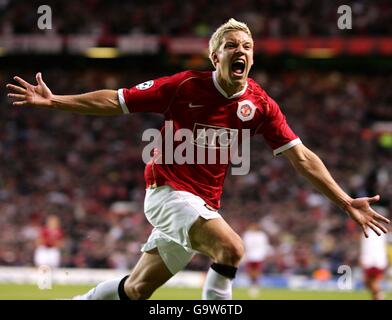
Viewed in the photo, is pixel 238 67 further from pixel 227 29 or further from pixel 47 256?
pixel 47 256

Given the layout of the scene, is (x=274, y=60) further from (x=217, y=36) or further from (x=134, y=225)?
(x=217, y=36)

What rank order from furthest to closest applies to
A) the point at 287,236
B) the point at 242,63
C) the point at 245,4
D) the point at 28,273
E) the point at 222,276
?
the point at 245,4 < the point at 287,236 < the point at 28,273 < the point at 242,63 < the point at 222,276

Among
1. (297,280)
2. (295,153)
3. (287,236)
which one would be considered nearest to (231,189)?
(287,236)

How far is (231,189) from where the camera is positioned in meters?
19.0

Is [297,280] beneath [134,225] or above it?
beneath

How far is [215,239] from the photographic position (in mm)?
5008

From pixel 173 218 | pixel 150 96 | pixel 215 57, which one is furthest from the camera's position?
pixel 215 57

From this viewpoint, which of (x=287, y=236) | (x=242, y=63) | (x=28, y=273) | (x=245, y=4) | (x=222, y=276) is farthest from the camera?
(x=245, y=4)

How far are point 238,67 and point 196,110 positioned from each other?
43 centimetres

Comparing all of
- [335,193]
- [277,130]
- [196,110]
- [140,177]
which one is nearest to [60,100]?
[196,110]

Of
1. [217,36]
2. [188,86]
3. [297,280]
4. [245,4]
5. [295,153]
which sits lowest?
[297,280]

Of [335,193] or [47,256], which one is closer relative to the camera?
[335,193]

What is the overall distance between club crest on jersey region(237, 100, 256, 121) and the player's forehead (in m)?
0.46
